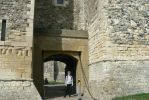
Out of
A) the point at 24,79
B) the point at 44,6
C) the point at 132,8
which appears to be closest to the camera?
the point at 24,79

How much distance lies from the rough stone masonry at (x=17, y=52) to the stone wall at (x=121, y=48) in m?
2.39

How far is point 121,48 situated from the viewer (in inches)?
403

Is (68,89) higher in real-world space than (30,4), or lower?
lower

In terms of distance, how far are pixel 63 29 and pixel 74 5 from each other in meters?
1.77

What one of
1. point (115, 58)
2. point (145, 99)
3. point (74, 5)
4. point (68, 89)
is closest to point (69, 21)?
point (74, 5)

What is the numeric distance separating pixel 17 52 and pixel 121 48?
11.4 ft

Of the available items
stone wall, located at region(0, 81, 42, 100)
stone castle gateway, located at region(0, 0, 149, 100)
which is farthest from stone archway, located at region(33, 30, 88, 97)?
stone wall, located at region(0, 81, 42, 100)

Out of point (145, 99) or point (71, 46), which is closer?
point (145, 99)

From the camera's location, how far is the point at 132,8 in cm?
1060

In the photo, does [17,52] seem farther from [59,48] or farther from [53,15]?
[53,15]

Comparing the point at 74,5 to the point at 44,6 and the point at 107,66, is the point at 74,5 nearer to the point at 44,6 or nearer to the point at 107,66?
the point at 44,6

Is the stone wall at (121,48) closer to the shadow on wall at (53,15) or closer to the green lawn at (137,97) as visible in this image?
the green lawn at (137,97)

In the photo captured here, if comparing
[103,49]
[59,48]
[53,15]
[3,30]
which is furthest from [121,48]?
[53,15]

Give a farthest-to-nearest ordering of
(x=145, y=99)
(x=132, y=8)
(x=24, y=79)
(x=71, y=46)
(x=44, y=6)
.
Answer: (x=44, y=6), (x=71, y=46), (x=132, y=8), (x=24, y=79), (x=145, y=99)
